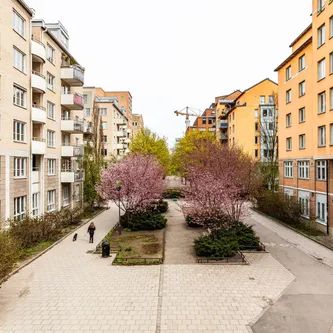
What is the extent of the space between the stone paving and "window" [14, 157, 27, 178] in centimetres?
773

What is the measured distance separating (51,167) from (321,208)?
2258 cm

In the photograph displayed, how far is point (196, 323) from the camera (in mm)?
10219

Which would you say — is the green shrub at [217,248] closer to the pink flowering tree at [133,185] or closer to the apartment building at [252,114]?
the pink flowering tree at [133,185]

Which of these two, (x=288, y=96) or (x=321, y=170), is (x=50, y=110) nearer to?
(x=288, y=96)

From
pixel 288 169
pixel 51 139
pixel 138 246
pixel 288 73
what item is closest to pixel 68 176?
pixel 51 139

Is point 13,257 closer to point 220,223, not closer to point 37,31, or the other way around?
point 220,223

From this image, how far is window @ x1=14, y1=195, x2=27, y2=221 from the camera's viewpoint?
22.3m

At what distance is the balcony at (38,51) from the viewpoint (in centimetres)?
2447

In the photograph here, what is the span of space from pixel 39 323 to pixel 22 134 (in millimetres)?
16308

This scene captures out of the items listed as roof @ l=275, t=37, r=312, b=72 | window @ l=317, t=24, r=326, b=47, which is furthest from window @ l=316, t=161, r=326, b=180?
roof @ l=275, t=37, r=312, b=72

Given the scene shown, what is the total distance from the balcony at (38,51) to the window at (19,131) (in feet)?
18.1

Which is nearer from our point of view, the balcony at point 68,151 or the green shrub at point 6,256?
the green shrub at point 6,256

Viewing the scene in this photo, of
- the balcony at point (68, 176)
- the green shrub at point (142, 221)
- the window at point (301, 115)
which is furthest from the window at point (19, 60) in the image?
the window at point (301, 115)

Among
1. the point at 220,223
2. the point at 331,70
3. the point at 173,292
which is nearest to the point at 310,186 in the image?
the point at 331,70
